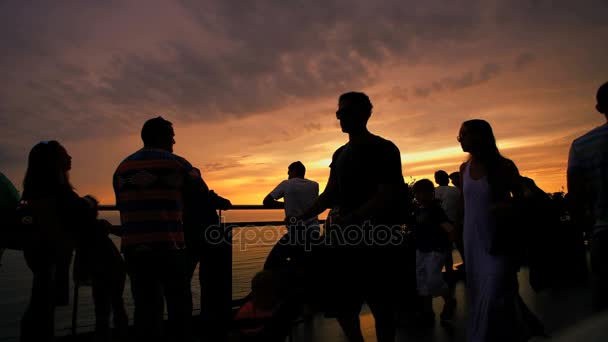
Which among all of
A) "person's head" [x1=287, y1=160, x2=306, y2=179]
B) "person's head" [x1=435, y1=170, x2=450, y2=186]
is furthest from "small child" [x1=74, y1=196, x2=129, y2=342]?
"person's head" [x1=435, y1=170, x2=450, y2=186]

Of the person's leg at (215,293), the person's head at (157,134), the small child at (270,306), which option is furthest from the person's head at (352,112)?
the person's leg at (215,293)

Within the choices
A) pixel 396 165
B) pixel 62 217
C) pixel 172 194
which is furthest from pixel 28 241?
pixel 396 165

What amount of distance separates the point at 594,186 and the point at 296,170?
4033 mm

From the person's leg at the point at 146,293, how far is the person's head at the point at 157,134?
2.62 ft

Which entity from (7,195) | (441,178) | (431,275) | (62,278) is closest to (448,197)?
(441,178)

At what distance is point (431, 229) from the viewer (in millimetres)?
5188

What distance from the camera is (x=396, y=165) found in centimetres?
250

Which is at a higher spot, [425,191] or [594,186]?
[425,191]

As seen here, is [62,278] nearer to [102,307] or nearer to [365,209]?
[102,307]

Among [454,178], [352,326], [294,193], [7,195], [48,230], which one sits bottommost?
[352,326]

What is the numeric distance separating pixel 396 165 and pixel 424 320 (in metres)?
3.23

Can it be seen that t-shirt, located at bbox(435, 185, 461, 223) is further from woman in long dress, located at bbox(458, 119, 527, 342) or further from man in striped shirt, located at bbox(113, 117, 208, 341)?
man in striped shirt, located at bbox(113, 117, 208, 341)

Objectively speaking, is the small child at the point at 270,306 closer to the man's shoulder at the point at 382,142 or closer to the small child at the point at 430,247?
the man's shoulder at the point at 382,142

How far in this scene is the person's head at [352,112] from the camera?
2590mm
